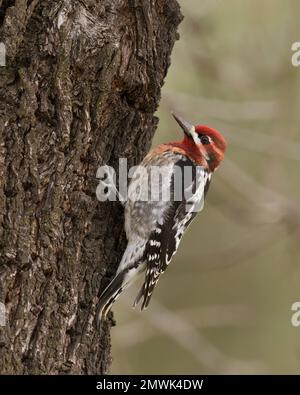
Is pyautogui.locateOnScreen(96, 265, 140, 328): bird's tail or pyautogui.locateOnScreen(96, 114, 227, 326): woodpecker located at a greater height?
pyautogui.locateOnScreen(96, 114, 227, 326): woodpecker

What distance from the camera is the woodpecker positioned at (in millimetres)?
4480

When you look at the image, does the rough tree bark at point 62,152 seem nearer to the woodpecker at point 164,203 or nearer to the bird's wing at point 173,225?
the woodpecker at point 164,203

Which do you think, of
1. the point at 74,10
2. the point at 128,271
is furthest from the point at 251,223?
the point at 74,10

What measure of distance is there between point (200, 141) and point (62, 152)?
64.0 inches

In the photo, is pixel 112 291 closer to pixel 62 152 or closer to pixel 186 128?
pixel 62 152

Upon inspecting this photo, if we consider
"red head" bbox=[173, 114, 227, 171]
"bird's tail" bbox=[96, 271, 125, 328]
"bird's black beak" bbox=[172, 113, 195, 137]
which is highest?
Answer: "bird's black beak" bbox=[172, 113, 195, 137]

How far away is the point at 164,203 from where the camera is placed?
4.86 meters

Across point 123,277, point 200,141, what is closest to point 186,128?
point 200,141

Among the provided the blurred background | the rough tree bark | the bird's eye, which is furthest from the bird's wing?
the blurred background

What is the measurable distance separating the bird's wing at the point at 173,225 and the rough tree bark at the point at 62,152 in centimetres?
54

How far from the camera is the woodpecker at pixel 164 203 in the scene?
4.48m

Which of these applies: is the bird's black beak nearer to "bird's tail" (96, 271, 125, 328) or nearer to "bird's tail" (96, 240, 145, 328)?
"bird's tail" (96, 240, 145, 328)

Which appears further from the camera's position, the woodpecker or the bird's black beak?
the bird's black beak

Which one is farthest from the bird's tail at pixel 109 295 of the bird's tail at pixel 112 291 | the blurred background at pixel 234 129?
the blurred background at pixel 234 129
